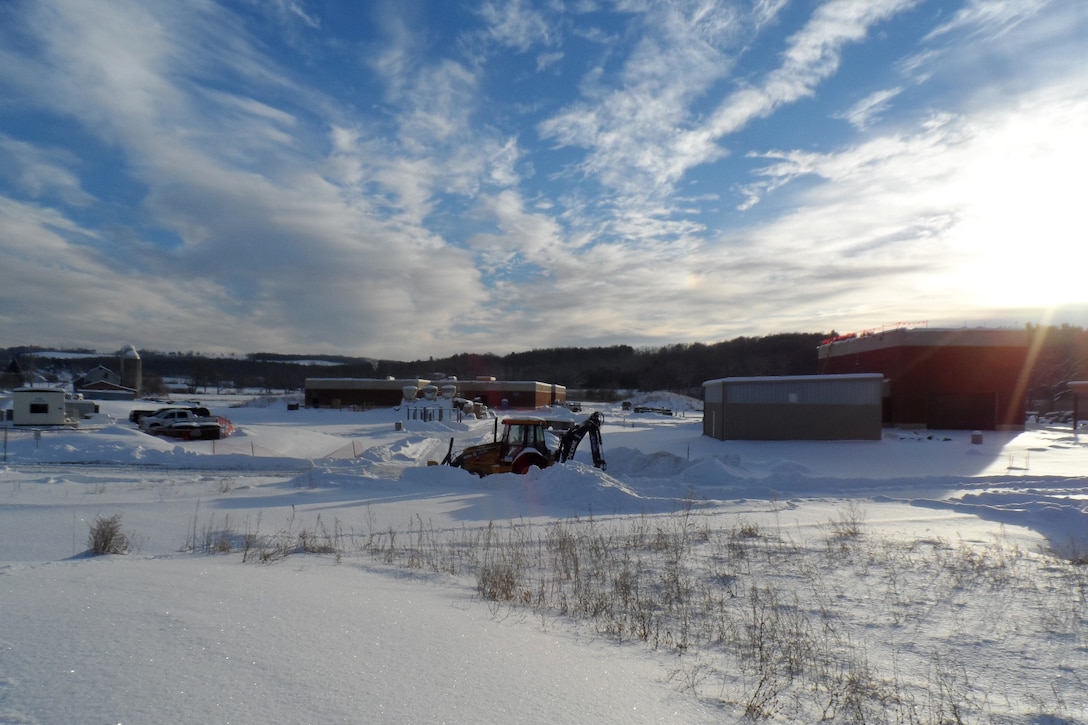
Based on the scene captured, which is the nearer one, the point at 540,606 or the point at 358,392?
the point at 540,606

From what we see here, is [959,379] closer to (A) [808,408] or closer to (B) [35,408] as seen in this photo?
(A) [808,408]

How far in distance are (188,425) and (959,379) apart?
143ft

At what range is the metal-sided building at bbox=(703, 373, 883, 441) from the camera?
33469 mm

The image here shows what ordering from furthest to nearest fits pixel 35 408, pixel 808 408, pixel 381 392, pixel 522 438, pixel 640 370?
pixel 640 370 < pixel 381 392 < pixel 35 408 < pixel 808 408 < pixel 522 438

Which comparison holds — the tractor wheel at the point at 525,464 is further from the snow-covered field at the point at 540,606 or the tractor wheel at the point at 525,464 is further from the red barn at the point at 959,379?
the red barn at the point at 959,379

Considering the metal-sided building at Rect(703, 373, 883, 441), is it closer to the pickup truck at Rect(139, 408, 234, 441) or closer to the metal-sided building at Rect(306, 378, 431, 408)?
the pickup truck at Rect(139, 408, 234, 441)

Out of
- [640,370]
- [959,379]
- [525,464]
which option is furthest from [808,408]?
[640,370]

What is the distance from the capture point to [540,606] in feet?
25.0

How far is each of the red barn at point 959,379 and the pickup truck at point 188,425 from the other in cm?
3825

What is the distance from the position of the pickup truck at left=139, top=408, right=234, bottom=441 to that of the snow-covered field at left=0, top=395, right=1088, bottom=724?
18114 millimetres

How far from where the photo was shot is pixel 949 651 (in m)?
6.63

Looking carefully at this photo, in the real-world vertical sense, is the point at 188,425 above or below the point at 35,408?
below

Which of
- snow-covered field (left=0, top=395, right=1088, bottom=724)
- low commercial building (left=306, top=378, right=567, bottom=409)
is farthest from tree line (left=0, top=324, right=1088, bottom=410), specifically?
snow-covered field (left=0, top=395, right=1088, bottom=724)

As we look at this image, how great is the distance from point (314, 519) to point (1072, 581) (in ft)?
41.2
